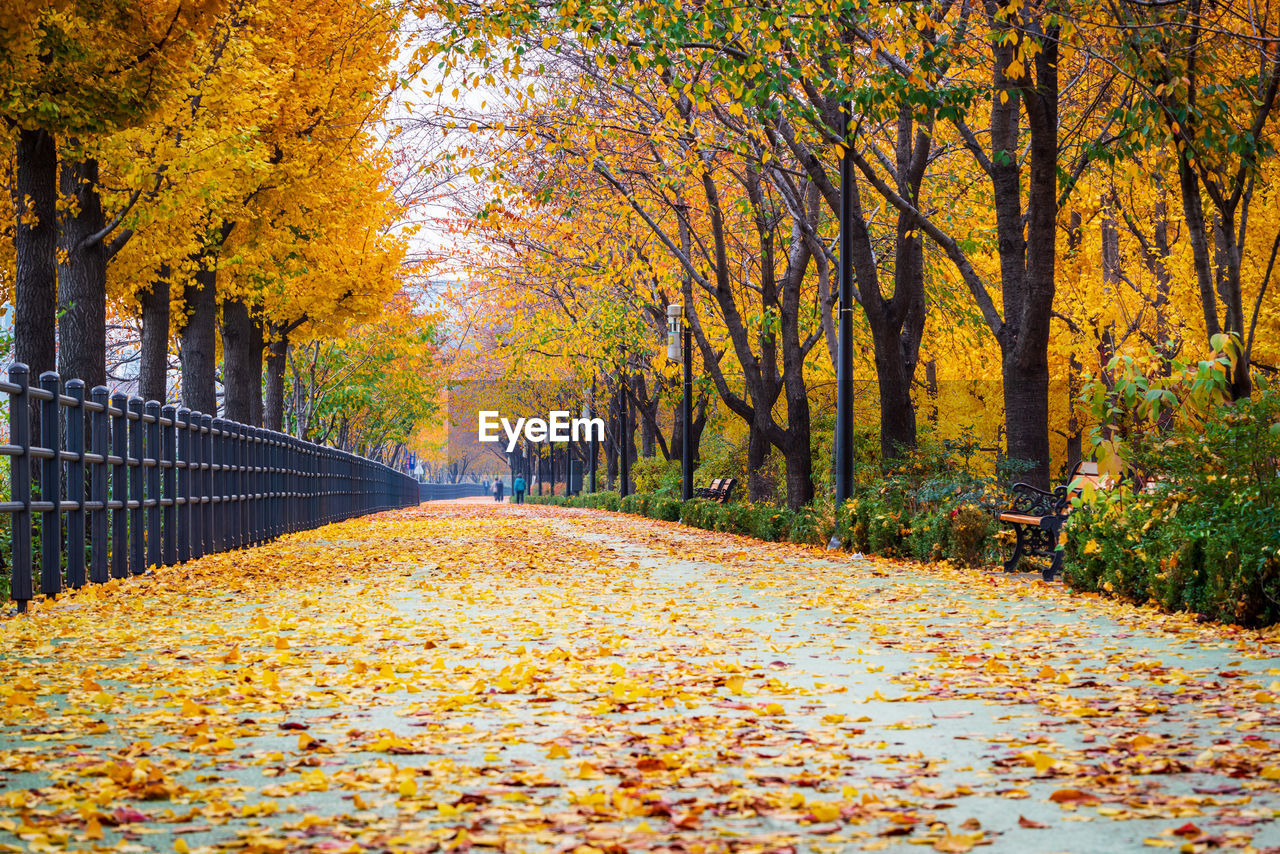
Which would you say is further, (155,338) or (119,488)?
(155,338)

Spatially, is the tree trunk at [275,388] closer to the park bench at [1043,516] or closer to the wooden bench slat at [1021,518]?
the park bench at [1043,516]

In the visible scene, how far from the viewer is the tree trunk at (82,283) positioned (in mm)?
16047

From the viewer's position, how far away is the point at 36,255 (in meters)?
14.6

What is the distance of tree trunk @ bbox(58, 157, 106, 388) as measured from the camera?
16047mm

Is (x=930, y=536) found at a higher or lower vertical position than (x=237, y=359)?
lower

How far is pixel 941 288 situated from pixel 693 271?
4.67 metres

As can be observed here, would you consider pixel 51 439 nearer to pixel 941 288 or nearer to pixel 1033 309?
pixel 1033 309

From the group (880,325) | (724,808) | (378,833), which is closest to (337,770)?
(378,833)

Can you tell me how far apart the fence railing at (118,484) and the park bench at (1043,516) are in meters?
8.43

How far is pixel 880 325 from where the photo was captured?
18.9 metres

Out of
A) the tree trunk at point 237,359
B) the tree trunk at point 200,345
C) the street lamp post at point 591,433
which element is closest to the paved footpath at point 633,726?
the tree trunk at point 200,345

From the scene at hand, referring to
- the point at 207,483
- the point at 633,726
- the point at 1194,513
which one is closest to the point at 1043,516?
the point at 1194,513

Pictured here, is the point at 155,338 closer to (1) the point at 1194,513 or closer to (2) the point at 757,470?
(2) the point at 757,470

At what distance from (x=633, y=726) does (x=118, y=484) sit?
327 inches
